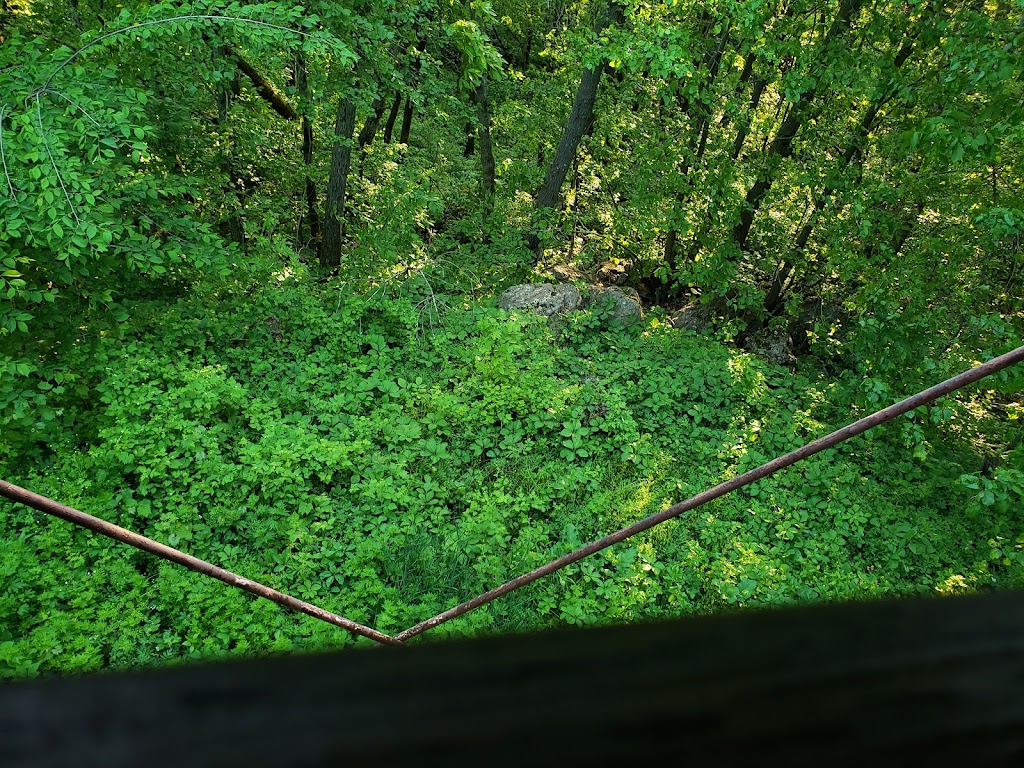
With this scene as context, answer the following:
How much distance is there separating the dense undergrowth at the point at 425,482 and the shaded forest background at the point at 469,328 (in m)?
0.03

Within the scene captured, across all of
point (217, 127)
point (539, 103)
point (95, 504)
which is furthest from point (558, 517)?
point (539, 103)

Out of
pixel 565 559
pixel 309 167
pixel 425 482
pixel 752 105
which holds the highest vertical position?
pixel 752 105

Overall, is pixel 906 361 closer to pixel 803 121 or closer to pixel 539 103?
pixel 803 121

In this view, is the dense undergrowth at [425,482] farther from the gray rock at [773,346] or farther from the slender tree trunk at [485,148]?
the slender tree trunk at [485,148]

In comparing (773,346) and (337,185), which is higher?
(337,185)

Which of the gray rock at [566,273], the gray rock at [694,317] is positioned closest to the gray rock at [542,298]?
the gray rock at [566,273]

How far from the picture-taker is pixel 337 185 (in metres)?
7.30

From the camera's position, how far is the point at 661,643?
0.39 meters

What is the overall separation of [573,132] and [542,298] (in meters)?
2.53

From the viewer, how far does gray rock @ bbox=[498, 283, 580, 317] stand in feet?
22.9

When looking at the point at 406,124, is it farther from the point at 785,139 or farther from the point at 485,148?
the point at 785,139

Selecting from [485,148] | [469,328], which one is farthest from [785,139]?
[469,328]

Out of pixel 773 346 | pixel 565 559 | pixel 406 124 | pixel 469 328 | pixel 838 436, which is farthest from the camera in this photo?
pixel 406 124

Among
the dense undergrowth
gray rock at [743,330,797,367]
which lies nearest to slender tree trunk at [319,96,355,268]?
the dense undergrowth
